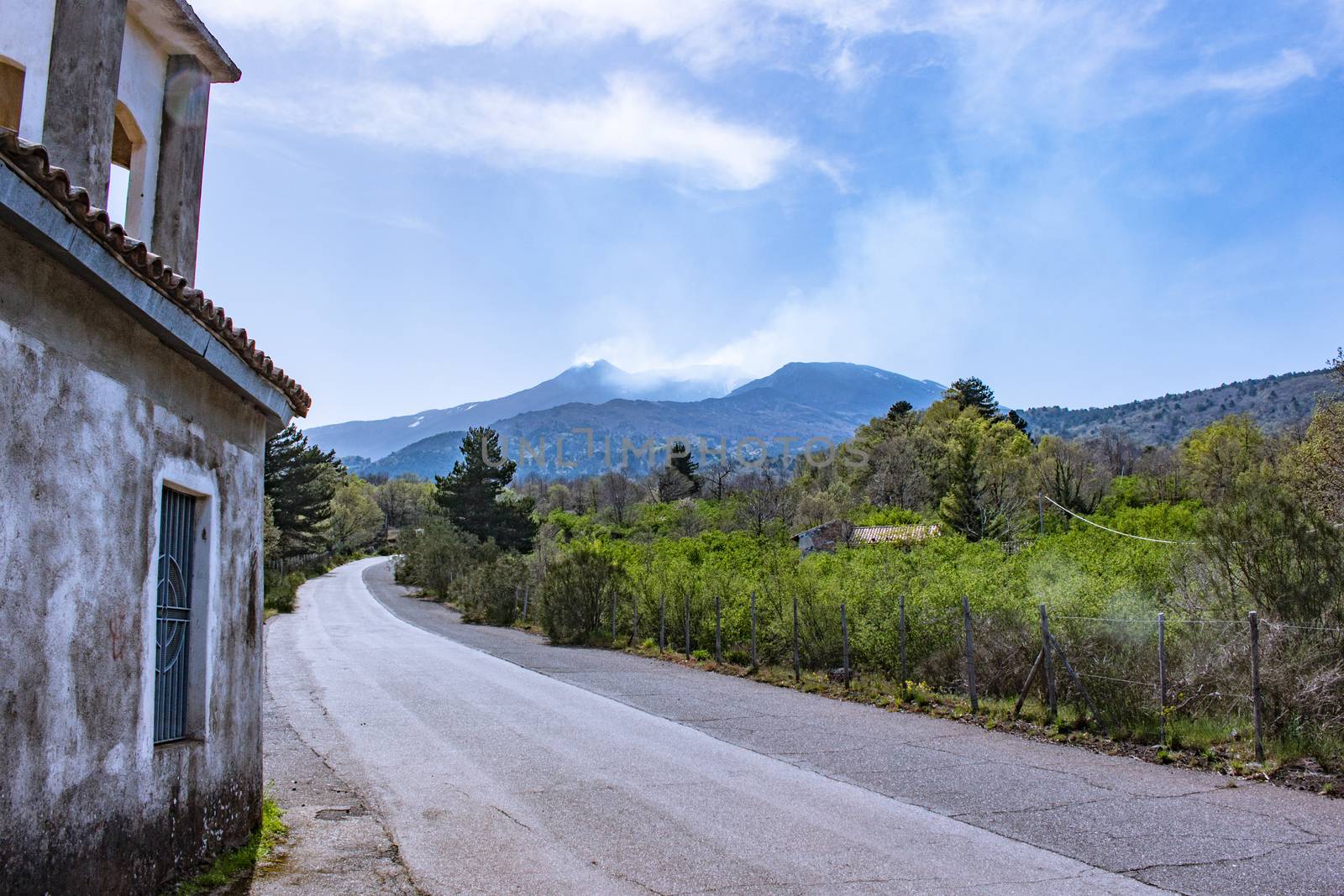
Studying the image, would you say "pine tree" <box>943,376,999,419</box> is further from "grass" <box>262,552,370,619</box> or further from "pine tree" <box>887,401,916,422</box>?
"grass" <box>262,552,370,619</box>

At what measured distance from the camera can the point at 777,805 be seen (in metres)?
8.66

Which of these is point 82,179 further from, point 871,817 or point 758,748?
point 758,748

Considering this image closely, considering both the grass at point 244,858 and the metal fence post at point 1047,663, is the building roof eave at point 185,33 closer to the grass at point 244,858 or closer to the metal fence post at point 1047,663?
the grass at point 244,858

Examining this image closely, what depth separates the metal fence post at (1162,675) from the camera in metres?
11.2

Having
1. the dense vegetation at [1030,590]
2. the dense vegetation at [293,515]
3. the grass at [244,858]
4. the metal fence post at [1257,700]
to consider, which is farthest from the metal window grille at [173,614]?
the dense vegetation at [293,515]

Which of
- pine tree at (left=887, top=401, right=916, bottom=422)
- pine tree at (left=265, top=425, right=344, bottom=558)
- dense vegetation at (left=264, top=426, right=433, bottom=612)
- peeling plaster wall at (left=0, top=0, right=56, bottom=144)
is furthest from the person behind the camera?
pine tree at (left=887, top=401, right=916, bottom=422)

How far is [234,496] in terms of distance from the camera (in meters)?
6.93

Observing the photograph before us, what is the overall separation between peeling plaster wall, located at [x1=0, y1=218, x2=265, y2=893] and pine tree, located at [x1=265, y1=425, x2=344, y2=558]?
5274 centimetres

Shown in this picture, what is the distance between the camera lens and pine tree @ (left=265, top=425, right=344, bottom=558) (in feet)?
188

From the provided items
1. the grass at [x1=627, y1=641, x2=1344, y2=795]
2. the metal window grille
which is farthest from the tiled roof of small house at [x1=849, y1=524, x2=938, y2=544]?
the metal window grille

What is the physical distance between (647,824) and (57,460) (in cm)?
527

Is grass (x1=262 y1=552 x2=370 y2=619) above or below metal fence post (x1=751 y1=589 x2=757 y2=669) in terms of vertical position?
above

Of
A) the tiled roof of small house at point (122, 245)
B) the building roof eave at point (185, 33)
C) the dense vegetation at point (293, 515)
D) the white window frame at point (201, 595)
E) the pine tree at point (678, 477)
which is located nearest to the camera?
the tiled roof of small house at point (122, 245)

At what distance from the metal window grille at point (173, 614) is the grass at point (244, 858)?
849 mm
